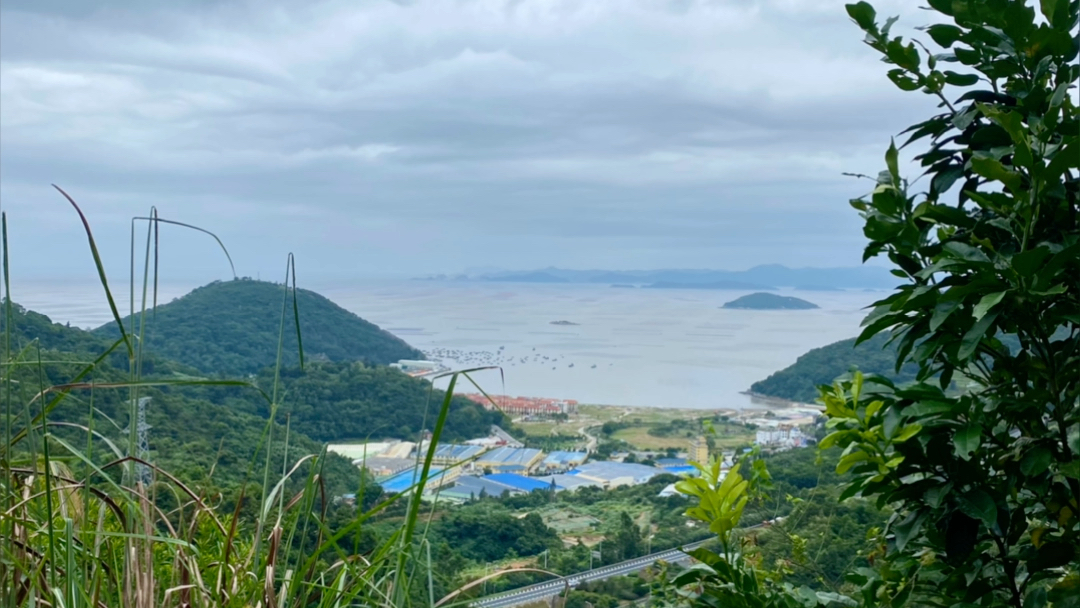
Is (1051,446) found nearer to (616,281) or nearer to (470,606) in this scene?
(470,606)

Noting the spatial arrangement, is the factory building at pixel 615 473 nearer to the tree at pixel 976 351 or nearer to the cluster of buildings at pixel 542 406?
the cluster of buildings at pixel 542 406

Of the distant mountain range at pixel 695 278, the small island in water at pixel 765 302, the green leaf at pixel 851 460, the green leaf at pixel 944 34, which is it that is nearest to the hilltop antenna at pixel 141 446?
the green leaf at pixel 851 460

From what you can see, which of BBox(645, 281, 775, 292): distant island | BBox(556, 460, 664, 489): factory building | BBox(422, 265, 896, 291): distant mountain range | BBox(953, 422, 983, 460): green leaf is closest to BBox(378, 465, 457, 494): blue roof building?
BBox(953, 422, 983, 460): green leaf

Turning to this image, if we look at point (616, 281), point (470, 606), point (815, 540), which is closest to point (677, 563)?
point (815, 540)

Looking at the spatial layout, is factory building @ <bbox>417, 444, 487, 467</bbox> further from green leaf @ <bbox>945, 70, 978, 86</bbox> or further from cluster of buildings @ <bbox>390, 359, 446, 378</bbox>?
green leaf @ <bbox>945, 70, 978, 86</bbox>

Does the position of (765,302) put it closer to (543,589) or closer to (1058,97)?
(543,589)
